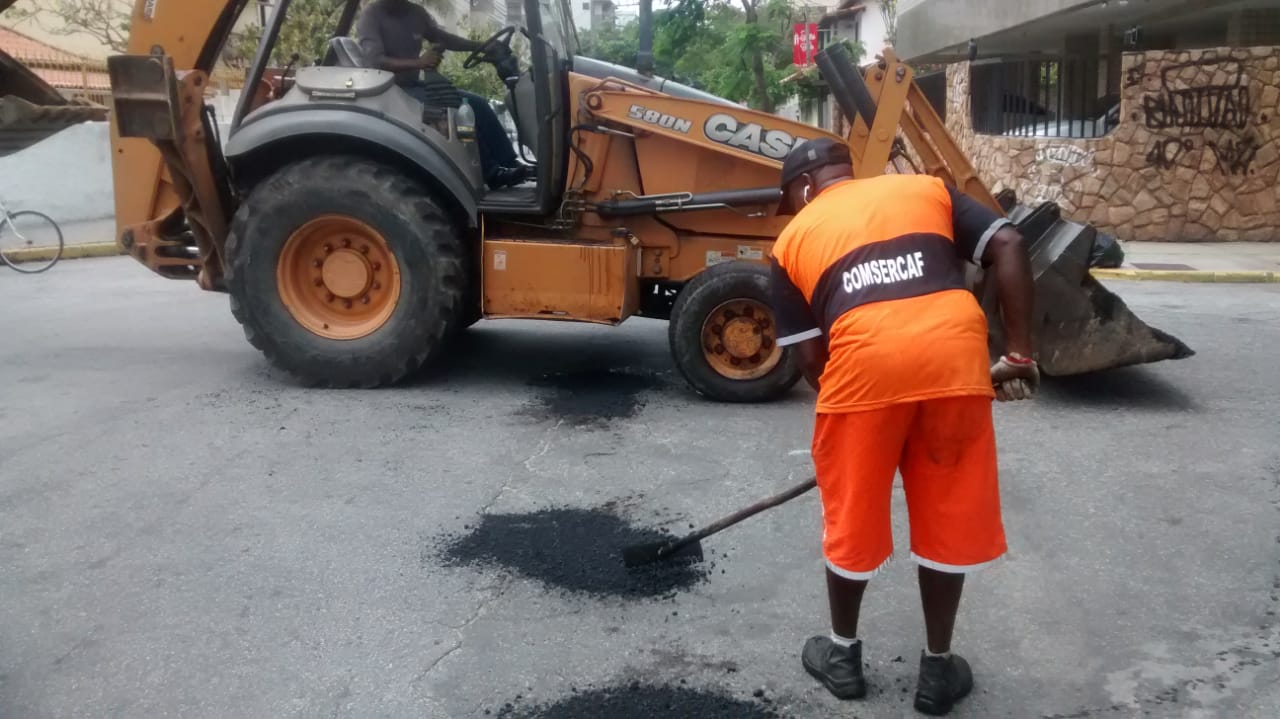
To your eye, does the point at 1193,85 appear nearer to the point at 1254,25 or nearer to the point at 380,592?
the point at 1254,25

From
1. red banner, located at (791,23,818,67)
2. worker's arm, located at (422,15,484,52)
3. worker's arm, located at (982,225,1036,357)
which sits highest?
red banner, located at (791,23,818,67)

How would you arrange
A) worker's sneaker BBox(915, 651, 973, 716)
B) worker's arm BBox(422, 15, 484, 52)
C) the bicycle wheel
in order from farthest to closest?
the bicycle wheel
worker's arm BBox(422, 15, 484, 52)
worker's sneaker BBox(915, 651, 973, 716)

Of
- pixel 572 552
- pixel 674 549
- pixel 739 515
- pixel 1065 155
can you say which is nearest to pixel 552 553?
pixel 572 552

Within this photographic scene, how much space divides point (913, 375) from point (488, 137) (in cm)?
489

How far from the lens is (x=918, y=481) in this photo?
3.30m

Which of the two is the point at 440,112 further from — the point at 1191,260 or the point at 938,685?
the point at 1191,260

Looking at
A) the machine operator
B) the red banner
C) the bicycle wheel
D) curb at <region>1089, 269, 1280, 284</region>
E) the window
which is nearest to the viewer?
the machine operator

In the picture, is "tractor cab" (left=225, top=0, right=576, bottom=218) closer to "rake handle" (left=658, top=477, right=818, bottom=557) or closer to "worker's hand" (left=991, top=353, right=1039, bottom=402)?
"rake handle" (left=658, top=477, right=818, bottom=557)

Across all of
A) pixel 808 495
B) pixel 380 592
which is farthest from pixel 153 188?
pixel 808 495

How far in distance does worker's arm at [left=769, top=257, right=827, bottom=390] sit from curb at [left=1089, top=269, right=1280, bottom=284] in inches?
340

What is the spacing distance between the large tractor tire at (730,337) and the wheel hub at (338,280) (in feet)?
5.99

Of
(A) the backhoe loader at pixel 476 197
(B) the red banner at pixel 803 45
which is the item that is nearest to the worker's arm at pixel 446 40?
(A) the backhoe loader at pixel 476 197

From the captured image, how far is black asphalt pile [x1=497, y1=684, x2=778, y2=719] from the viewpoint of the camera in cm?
346

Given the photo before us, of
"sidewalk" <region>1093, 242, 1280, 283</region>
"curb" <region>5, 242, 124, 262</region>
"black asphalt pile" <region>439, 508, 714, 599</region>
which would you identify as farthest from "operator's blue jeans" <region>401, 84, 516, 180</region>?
"curb" <region>5, 242, 124, 262</region>
